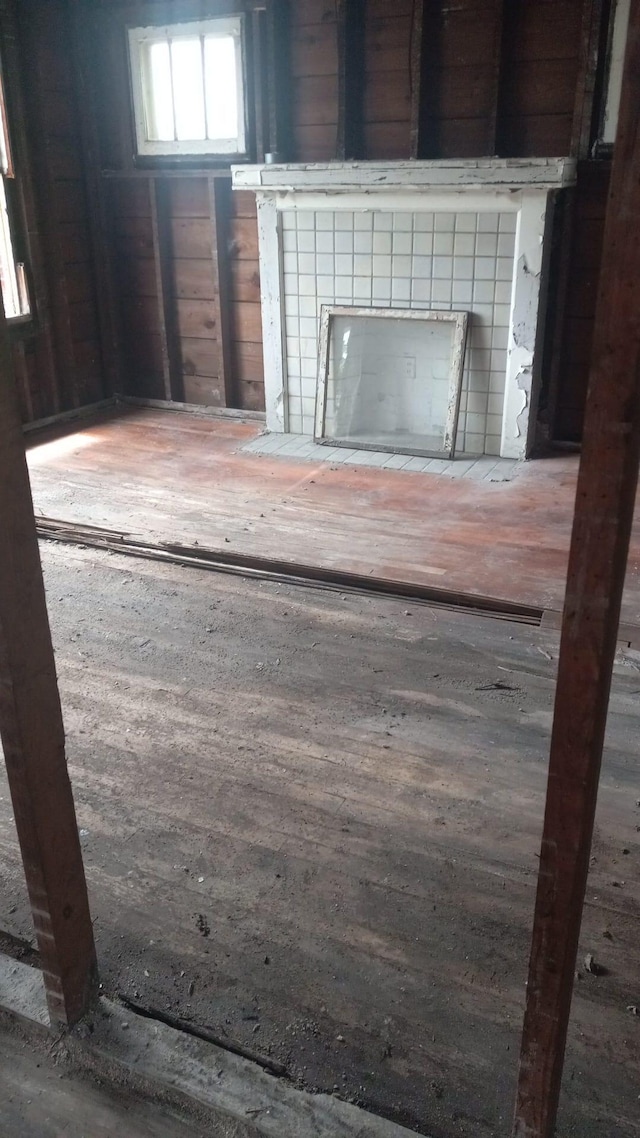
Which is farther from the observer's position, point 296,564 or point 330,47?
point 330,47

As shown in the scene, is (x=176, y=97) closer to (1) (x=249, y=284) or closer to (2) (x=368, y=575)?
(1) (x=249, y=284)

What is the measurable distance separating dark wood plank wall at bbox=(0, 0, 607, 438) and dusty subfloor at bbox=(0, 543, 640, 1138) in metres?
2.68

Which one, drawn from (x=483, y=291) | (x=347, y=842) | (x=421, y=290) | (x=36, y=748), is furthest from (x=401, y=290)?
(x=36, y=748)

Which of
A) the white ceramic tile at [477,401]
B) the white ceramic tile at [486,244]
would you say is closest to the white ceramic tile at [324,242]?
the white ceramic tile at [486,244]

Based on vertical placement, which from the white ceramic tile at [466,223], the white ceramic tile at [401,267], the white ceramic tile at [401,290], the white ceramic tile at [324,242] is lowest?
the white ceramic tile at [401,290]

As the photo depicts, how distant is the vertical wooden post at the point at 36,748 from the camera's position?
3.90 feet

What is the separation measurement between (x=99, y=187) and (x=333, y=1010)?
17.3ft

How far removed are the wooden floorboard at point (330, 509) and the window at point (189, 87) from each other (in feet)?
5.80

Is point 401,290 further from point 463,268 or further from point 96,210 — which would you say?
point 96,210

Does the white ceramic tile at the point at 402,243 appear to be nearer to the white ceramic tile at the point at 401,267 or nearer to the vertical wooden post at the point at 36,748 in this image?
the white ceramic tile at the point at 401,267

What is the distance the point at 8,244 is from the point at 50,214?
1.26 ft

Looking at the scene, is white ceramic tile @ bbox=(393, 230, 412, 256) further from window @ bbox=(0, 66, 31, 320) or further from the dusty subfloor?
the dusty subfloor

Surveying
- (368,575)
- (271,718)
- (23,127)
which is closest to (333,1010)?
(271,718)

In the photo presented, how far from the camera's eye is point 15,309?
5.23m
